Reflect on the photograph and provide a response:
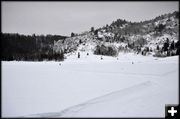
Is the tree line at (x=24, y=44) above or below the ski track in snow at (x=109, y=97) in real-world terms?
above

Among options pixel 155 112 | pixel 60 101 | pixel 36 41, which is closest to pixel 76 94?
pixel 60 101

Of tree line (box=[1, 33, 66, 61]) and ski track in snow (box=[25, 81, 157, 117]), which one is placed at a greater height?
tree line (box=[1, 33, 66, 61])

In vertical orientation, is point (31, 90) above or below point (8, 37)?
below

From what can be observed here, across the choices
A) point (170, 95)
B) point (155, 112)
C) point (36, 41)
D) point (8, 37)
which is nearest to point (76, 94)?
point (155, 112)

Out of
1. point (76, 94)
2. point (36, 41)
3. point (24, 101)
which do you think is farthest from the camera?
point (36, 41)

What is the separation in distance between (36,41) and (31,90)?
142329 mm

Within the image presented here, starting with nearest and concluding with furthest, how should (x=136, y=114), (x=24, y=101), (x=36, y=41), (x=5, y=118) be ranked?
(x=5, y=118) → (x=136, y=114) → (x=24, y=101) → (x=36, y=41)

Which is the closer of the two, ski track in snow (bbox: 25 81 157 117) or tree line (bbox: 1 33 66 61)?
ski track in snow (bbox: 25 81 157 117)

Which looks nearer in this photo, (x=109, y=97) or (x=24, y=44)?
(x=109, y=97)

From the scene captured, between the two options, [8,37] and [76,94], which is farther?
[8,37]

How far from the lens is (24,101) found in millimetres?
5910

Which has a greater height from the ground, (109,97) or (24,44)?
(24,44)

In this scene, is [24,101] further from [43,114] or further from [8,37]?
[8,37]

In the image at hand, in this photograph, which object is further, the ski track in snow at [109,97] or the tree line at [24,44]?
the tree line at [24,44]
